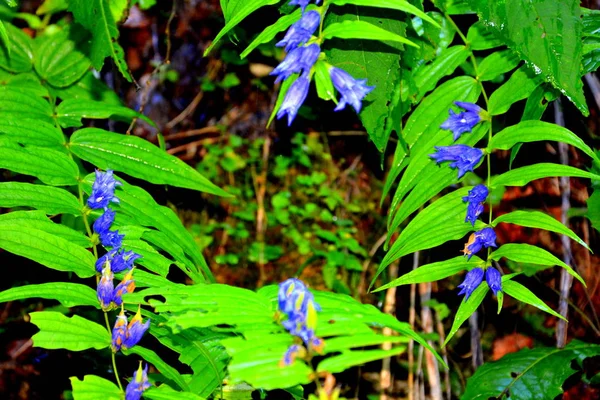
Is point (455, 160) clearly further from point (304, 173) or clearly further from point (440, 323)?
point (304, 173)

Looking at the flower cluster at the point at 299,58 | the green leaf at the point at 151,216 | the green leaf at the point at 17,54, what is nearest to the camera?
the flower cluster at the point at 299,58

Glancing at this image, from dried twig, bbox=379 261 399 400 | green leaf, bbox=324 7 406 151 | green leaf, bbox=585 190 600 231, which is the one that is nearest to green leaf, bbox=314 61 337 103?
green leaf, bbox=324 7 406 151

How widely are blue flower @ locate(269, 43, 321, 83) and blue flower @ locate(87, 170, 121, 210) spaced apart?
0.64 meters

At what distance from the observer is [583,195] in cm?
344

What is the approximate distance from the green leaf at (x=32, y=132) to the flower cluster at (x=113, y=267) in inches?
11.4

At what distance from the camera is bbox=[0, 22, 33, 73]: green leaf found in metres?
2.54

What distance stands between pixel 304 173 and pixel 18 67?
5.65 feet

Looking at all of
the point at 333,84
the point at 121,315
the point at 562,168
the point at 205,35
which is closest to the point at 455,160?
the point at 562,168

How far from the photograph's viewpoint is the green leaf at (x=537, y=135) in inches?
63.1

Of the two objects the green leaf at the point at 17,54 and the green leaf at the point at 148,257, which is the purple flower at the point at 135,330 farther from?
the green leaf at the point at 17,54

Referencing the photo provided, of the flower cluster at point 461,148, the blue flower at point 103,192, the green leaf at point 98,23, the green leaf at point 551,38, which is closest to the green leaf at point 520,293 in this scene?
the flower cluster at point 461,148

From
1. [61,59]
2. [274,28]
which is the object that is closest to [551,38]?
[274,28]

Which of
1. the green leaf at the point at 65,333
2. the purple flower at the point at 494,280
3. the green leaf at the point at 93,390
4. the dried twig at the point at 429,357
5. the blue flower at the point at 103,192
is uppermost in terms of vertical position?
the blue flower at the point at 103,192

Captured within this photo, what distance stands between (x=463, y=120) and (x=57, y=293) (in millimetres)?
1069
